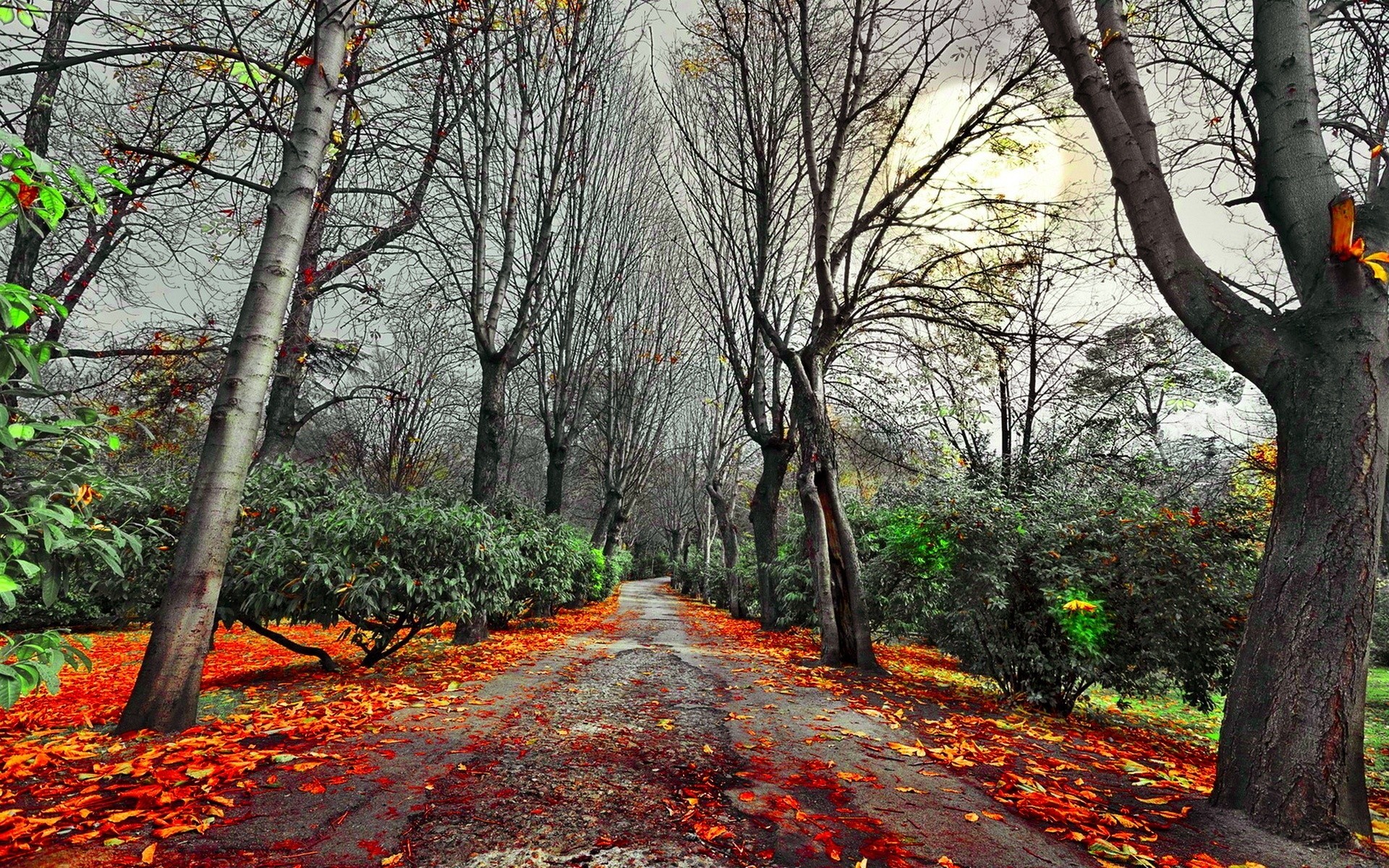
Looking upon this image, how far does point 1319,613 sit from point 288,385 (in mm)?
11972

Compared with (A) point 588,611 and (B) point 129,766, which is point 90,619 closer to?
(A) point 588,611

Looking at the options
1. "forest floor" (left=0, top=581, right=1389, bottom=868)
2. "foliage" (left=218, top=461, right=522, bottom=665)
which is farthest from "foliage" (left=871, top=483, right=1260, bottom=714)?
"foliage" (left=218, top=461, right=522, bottom=665)

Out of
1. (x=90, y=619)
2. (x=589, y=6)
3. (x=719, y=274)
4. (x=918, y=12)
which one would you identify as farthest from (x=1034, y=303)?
(x=90, y=619)

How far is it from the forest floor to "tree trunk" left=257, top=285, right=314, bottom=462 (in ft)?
16.7

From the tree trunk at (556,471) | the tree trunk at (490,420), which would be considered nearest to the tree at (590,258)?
the tree trunk at (556,471)

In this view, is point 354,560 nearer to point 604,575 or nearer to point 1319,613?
point 1319,613

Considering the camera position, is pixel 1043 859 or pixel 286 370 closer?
pixel 1043 859

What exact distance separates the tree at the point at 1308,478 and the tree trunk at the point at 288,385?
10.9 metres

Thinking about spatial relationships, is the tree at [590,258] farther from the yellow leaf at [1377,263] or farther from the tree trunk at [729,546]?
the yellow leaf at [1377,263]

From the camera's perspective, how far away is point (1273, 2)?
3.04 m

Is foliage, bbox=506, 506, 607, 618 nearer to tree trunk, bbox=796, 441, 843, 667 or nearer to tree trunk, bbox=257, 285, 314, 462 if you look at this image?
tree trunk, bbox=796, 441, 843, 667

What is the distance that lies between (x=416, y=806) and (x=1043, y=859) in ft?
7.90

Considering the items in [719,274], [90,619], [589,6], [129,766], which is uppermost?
[589,6]

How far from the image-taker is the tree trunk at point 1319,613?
236 cm
